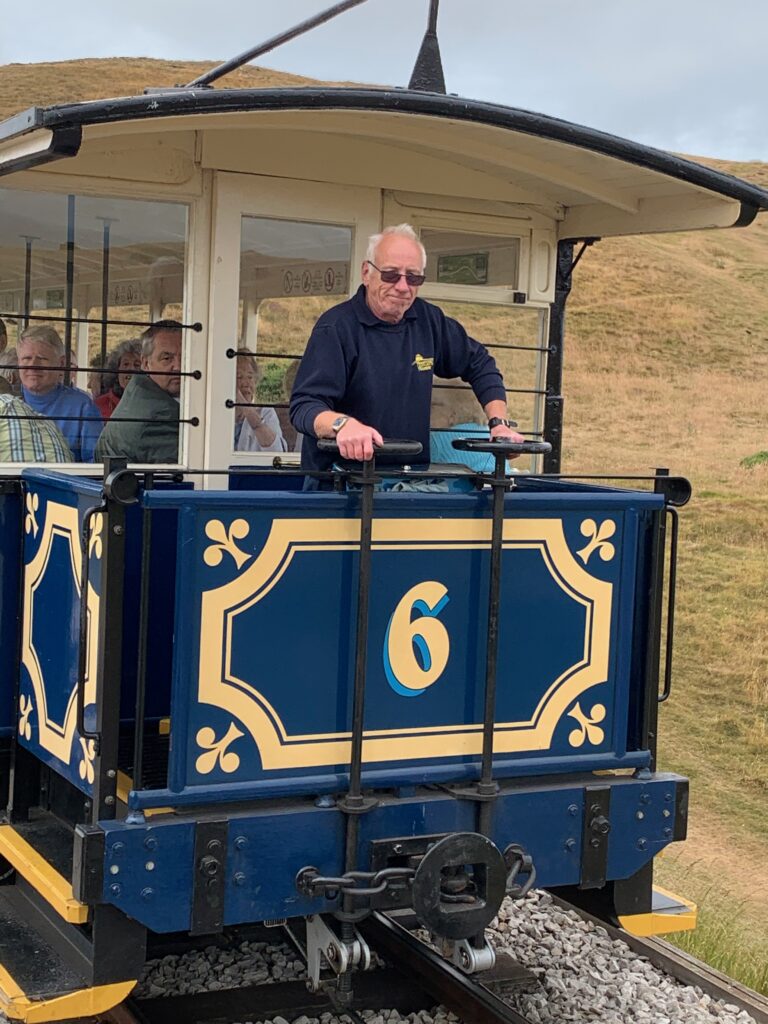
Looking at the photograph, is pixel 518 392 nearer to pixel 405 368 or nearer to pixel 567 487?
pixel 567 487

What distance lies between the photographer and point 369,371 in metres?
4.27

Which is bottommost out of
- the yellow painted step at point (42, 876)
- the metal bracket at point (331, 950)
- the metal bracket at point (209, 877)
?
the metal bracket at point (331, 950)

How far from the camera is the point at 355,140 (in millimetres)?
5145

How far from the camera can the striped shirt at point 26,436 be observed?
4.62m

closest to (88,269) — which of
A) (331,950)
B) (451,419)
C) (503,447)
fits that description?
(451,419)

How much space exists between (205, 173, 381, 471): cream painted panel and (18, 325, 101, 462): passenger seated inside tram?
0.44 m

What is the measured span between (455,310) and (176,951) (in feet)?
9.03

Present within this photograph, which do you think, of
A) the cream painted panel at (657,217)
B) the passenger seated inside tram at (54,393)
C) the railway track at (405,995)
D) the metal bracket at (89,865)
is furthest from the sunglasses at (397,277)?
the railway track at (405,995)

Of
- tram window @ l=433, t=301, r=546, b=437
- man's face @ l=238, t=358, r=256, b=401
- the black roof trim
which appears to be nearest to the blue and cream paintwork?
man's face @ l=238, t=358, r=256, b=401

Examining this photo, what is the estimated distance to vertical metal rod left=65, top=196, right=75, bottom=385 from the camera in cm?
475

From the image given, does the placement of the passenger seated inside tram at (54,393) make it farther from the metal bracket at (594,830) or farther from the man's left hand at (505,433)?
the metal bracket at (594,830)

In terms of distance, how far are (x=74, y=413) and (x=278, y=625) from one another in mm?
1564

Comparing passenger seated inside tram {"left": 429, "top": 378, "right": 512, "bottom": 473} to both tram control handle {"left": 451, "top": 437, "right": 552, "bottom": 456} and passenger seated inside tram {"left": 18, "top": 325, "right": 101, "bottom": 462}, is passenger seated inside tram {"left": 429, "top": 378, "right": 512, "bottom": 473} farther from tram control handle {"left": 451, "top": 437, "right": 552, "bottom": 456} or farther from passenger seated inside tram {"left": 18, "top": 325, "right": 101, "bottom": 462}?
tram control handle {"left": 451, "top": 437, "right": 552, "bottom": 456}

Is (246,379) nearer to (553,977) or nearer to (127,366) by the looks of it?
(127,366)
